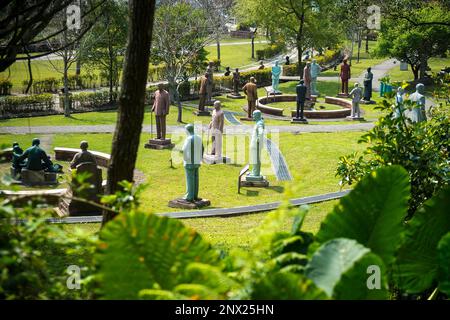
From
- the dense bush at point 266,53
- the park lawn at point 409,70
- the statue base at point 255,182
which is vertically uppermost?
the dense bush at point 266,53

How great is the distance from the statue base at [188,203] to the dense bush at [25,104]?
16.4m

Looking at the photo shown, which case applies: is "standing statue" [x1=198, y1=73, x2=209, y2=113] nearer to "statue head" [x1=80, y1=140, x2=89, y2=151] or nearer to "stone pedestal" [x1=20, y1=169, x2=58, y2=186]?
"stone pedestal" [x1=20, y1=169, x2=58, y2=186]

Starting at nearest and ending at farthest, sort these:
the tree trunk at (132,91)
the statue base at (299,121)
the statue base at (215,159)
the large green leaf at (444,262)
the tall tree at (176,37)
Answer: the large green leaf at (444,262), the tree trunk at (132,91), the statue base at (215,159), the statue base at (299,121), the tall tree at (176,37)

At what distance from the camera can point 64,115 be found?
1199 inches

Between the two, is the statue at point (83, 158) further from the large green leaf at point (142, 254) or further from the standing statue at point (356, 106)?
the standing statue at point (356, 106)

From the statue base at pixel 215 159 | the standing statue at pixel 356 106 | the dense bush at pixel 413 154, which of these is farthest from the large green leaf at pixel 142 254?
the standing statue at pixel 356 106

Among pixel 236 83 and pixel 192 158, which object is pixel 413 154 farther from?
pixel 236 83

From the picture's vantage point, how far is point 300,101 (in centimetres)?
2839

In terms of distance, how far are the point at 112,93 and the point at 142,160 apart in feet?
42.9

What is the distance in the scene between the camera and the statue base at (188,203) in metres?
15.9

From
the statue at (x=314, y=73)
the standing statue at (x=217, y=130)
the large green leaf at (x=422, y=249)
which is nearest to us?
Answer: the large green leaf at (x=422, y=249)

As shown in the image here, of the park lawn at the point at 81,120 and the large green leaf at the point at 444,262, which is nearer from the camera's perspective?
the large green leaf at the point at 444,262
